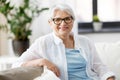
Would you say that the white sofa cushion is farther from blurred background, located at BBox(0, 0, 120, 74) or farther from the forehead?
blurred background, located at BBox(0, 0, 120, 74)

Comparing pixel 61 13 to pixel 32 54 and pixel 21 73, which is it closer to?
pixel 32 54

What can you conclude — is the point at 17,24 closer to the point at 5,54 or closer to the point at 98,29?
the point at 5,54

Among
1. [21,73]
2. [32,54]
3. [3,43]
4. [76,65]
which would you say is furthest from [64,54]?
[3,43]

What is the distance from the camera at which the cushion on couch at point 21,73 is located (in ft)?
5.57

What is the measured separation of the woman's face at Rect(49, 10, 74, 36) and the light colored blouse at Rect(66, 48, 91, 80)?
17 centimetres

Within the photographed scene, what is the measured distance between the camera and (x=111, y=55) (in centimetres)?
251

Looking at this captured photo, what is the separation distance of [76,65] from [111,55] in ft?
1.49

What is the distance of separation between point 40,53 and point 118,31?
5.52 ft

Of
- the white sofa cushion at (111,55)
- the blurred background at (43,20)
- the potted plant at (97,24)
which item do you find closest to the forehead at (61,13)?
the white sofa cushion at (111,55)

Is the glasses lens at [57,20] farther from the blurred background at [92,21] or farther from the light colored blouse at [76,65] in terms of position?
the blurred background at [92,21]

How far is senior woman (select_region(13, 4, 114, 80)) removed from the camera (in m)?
2.13

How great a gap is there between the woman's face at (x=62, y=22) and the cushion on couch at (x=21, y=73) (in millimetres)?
367

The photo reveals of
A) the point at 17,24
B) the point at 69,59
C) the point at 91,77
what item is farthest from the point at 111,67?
the point at 17,24

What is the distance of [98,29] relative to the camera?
3.64 m
